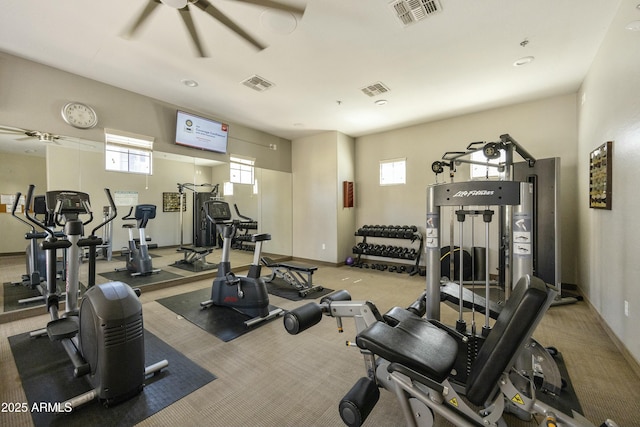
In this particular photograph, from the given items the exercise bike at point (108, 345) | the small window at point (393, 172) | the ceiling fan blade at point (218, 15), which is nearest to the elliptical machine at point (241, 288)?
the exercise bike at point (108, 345)

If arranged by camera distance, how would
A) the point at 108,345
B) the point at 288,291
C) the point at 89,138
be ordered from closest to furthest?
the point at 108,345 < the point at 89,138 < the point at 288,291

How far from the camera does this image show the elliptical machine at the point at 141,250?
4527mm

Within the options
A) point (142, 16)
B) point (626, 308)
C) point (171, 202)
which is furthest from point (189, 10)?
point (626, 308)

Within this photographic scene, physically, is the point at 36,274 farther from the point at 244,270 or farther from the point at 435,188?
the point at 435,188

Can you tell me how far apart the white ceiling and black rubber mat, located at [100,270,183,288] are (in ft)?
9.76

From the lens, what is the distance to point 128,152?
4086 mm

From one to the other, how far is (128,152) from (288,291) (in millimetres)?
3278

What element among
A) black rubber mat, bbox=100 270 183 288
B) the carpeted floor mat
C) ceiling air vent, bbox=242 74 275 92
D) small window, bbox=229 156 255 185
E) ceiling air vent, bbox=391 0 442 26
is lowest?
the carpeted floor mat

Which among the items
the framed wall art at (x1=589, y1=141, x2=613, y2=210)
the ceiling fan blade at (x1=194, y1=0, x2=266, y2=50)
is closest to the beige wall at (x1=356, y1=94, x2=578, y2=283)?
the framed wall art at (x1=589, y1=141, x2=613, y2=210)

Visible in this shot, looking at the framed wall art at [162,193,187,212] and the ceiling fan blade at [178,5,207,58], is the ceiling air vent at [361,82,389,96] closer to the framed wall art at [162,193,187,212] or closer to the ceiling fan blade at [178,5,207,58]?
the ceiling fan blade at [178,5,207,58]

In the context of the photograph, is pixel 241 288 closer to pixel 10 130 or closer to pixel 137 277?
pixel 137 277

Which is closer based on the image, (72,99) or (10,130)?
(10,130)

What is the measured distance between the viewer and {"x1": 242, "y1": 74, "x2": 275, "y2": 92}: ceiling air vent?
3.71m

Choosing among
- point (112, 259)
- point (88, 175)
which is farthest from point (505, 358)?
point (112, 259)
